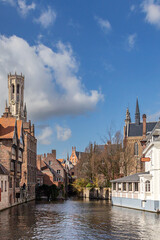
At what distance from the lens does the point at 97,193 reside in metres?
73.1

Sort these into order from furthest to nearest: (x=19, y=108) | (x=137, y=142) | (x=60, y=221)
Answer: (x=19, y=108) < (x=137, y=142) < (x=60, y=221)

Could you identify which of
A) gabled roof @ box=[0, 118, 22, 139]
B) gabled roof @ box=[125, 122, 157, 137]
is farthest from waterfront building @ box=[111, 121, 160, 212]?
gabled roof @ box=[125, 122, 157, 137]

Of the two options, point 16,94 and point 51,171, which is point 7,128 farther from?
point 16,94

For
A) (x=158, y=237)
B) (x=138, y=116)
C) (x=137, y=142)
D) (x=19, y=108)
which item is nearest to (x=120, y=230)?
(x=158, y=237)

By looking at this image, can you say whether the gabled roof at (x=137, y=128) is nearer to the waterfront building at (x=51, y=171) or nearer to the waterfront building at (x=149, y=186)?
the waterfront building at (x=51, y=171)

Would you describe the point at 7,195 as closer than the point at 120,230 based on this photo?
No

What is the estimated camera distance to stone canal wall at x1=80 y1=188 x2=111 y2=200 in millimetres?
70250

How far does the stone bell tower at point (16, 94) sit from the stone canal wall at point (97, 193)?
9633 cm

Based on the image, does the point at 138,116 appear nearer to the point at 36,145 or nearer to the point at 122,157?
the point at 122,157

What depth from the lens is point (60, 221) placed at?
28719mm

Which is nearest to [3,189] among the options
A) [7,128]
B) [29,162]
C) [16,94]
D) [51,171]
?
[7,128]

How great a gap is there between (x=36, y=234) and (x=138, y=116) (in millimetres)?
82136

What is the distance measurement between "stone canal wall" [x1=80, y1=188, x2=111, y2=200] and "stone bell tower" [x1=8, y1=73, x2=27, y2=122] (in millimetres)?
96334

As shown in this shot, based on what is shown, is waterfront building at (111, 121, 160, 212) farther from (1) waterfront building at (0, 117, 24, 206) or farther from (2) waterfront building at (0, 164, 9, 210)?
(2) waterfront building at (0, 164, 9, 210)
